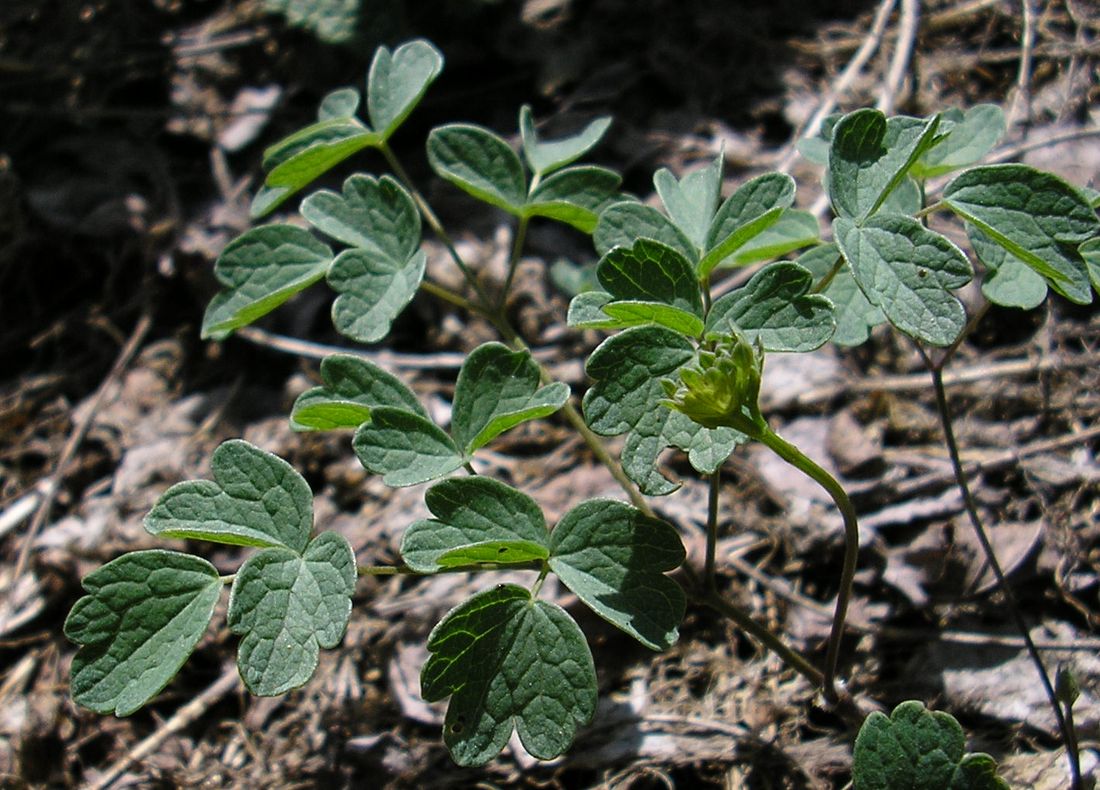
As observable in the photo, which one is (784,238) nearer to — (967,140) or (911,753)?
(967,140)

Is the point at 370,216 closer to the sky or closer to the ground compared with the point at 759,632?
closer to the sky

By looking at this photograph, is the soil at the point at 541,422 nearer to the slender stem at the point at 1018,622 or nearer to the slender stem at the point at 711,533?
the slender stem at the point at 1018,622

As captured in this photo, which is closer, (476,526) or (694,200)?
(476,526)

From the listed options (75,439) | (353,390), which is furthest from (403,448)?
(75,439)

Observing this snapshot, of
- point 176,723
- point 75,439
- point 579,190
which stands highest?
point 579,190

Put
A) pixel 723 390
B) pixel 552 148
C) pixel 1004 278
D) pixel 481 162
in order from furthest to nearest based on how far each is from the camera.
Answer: pixel 552 148 < pixel 481 162 < pixel 1004 278 < pixel 723 390

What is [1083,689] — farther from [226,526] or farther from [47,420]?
[47,420]

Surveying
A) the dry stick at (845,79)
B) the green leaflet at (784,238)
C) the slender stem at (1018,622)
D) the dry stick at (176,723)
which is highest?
the green leaflet at (784,238)

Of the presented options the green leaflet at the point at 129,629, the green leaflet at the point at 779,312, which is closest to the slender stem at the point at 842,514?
the green leaflet at the point at 779,312
